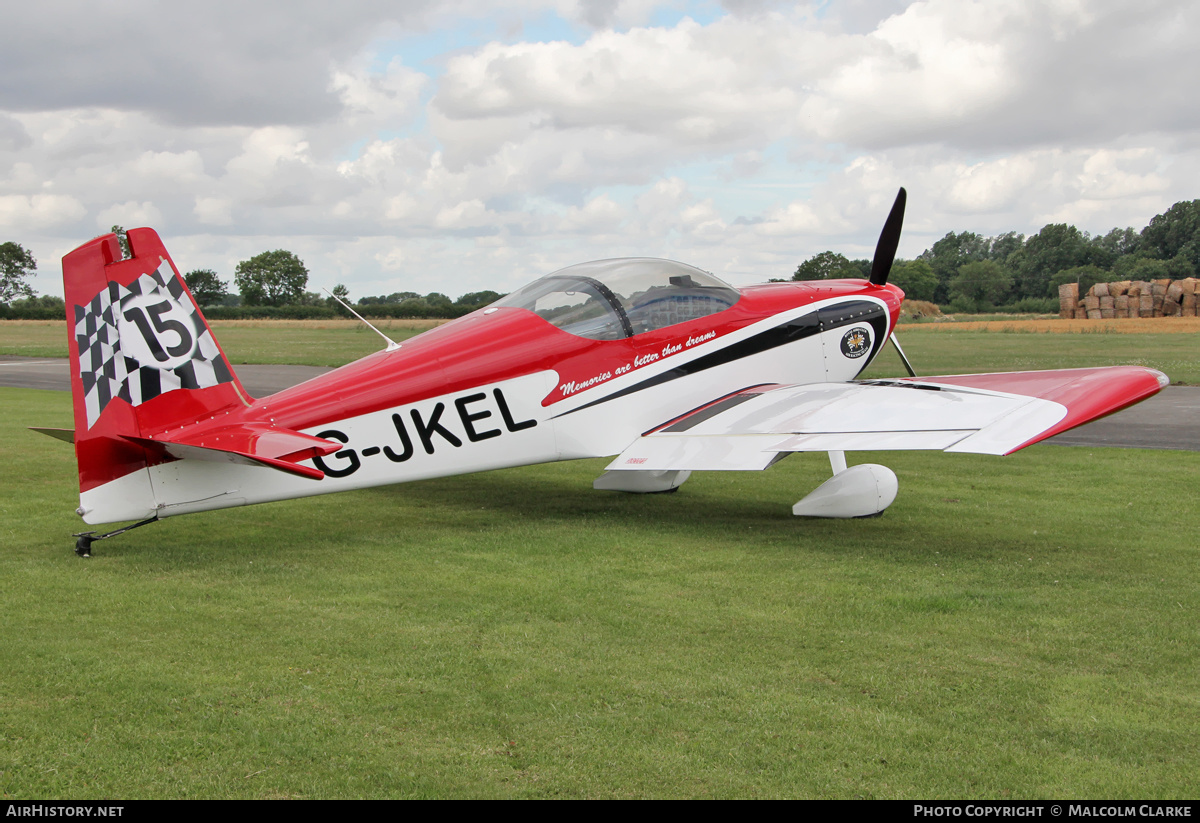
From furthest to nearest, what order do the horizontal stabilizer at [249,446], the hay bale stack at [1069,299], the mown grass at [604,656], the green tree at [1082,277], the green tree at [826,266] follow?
the green tree at [1082,277]
the hay bale stack at [1069,299]
the green tree at [826,266]
the horizontal stabilizer at [249,446]
the mown grass at [604,656]

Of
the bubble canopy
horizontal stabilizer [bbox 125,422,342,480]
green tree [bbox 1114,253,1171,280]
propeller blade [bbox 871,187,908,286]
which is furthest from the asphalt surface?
green tree [bbox 1114,253,1171,280]

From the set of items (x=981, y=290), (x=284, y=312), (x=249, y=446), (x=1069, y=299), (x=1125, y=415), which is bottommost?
(x=1125, y=415)

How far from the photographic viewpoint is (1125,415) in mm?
14891

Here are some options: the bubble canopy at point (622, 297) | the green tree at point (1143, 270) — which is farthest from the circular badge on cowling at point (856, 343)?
the green tree at point (1143, 270)

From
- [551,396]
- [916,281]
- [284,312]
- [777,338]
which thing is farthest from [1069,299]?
[551,396]

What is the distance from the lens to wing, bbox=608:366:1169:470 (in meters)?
6.30

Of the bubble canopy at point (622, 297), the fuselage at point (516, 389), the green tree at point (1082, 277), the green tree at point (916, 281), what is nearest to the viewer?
the fuselage at point (516, 389)

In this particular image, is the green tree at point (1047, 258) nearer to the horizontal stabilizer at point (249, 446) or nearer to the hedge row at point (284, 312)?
the hedge row at point (284, 312)

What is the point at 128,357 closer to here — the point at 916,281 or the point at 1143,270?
the point at 916,281

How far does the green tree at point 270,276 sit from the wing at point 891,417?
94.7 metres

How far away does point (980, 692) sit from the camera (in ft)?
13.4

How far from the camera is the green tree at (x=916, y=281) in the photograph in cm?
7175

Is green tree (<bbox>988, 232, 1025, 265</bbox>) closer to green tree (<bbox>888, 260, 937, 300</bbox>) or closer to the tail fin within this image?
green tree (<bbox>888, 260, 937, 300</bbox>)

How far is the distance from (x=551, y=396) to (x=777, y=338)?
7.60 feet
